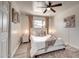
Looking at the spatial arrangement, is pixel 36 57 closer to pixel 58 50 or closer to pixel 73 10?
pixel 58 50

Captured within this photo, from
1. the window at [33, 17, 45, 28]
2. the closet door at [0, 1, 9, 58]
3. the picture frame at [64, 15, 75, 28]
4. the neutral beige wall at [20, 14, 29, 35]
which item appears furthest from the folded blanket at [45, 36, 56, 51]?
the window at [33, 17, 45, 28]

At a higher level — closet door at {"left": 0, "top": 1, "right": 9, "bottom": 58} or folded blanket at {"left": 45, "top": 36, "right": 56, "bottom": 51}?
closet door at {"left": 0, "top": 1, "right": 9, "bottom": 58}

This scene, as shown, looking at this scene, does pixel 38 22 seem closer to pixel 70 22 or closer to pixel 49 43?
pixel 70 22

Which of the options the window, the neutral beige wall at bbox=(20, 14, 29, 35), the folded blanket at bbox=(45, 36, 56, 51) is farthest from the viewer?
the window

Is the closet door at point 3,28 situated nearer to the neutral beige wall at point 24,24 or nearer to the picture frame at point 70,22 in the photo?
the picture frame at point 70,22

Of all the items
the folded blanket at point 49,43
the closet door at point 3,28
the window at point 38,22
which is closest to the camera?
the closet door at point 3,28

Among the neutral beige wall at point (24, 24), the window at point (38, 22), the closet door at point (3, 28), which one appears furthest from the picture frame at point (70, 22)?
the closet door at point (3, 28)

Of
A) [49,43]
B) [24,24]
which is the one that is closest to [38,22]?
[24,24]

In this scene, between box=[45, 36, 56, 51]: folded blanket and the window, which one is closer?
box=[45, 36, 56, 51]: folded blanket

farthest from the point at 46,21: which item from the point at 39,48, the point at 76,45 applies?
the point at 39,48

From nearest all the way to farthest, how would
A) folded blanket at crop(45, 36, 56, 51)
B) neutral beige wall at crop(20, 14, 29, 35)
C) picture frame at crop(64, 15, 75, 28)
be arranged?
folded blanket at crop(45, 36, 56, 51) → picture frame at crop(64, 15, 75, 28) → neutral beige wall at crop(20, 14, 29, 35)

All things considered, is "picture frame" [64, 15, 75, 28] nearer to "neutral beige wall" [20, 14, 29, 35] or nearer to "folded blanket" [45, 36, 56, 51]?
"folded blanket" [45, 36, 56, 51]

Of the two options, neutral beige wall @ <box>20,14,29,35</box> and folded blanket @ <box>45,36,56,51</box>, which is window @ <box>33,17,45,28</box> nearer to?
neutral beige wall @ <box>20,14,29,35</box>

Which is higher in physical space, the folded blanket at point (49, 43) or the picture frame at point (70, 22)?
the picture frame at point (70, 22)
